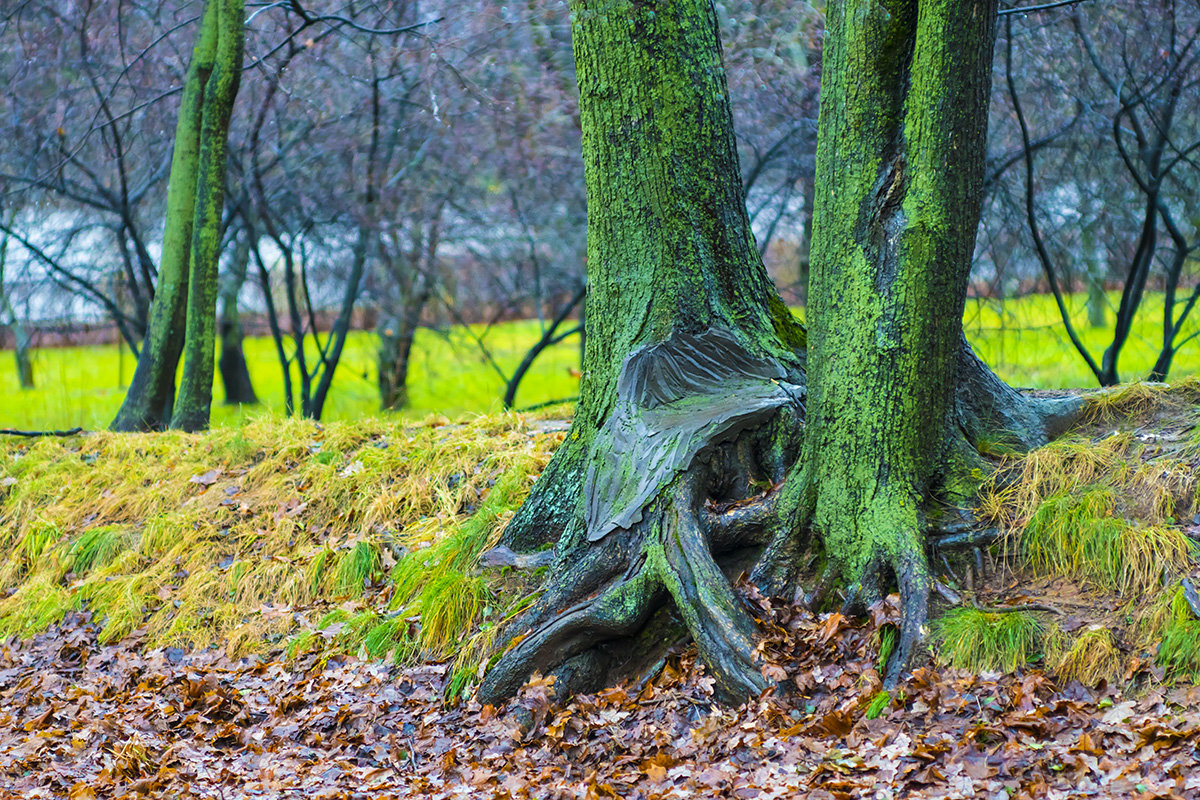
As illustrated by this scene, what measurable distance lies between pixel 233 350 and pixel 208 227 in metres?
8.87

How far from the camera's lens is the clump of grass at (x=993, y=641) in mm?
3635

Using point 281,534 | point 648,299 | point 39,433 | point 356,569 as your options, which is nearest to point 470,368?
point 39,433

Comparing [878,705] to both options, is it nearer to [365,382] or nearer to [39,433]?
[39,433]

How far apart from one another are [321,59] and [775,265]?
8.65m

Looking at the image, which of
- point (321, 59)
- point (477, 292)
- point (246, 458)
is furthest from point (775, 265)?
point (246, 458)

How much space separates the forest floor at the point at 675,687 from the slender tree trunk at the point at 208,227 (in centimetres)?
309

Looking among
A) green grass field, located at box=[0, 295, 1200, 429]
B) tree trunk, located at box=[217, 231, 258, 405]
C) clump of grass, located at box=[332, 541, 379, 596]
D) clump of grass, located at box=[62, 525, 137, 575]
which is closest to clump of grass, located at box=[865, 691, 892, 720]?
clump of grass, located at box=[332, 541, 379, 596]

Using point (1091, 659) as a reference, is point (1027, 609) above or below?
above

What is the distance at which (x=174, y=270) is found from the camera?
9188mm

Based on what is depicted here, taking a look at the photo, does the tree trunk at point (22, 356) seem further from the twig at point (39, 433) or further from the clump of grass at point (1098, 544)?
the clump of grass at point (1098, 544)

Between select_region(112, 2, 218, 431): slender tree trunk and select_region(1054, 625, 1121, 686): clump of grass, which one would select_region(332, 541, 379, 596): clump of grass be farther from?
select_region(112, 2, 218, 431): slender tree trunk

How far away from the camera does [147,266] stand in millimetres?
12305

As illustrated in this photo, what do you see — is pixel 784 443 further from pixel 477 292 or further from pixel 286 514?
pixel 477 292

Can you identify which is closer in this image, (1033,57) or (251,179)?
(1033,57)
